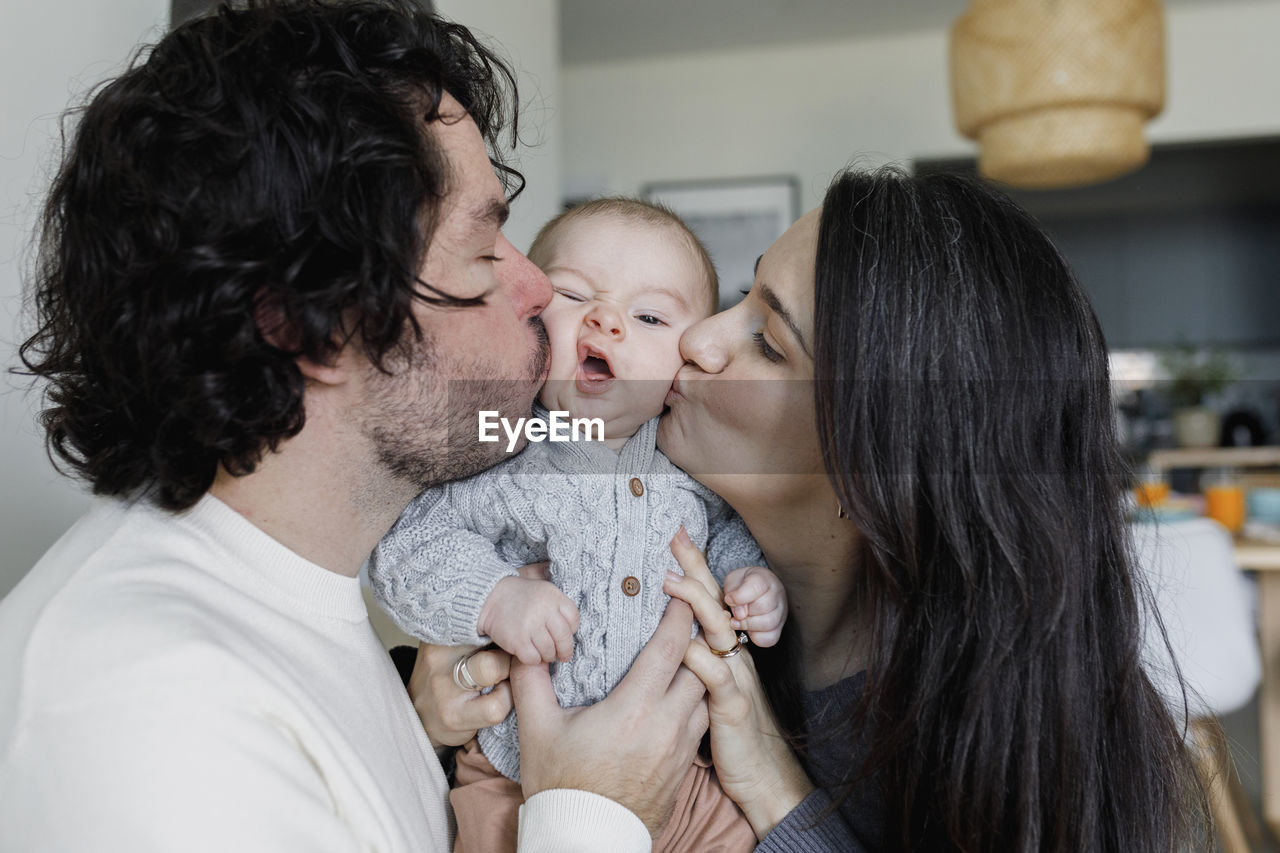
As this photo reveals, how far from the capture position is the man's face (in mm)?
989

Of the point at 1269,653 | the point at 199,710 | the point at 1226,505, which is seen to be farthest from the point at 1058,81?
the point at 199,710

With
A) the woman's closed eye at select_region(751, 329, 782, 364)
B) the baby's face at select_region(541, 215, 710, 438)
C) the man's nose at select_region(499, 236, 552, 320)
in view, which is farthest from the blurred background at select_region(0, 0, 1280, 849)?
the woman's closed eye at select_region(751, 329, 782, 364)

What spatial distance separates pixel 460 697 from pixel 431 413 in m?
0.34

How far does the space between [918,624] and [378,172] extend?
2.38 ft

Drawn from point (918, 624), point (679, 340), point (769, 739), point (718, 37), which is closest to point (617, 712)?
point (769, 739)

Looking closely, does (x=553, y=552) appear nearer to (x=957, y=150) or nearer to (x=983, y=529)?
(x=983, y=529)

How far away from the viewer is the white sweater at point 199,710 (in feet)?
2.28

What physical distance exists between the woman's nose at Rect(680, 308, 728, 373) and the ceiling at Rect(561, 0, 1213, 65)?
3.80m

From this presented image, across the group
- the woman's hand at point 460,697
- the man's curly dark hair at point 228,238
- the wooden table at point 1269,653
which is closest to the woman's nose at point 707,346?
the man's curly dark hair at point 228,238

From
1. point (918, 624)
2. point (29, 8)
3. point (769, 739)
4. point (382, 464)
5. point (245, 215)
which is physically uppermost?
point (29, 8)

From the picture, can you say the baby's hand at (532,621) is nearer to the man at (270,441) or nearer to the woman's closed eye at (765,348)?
the man at (270,441)

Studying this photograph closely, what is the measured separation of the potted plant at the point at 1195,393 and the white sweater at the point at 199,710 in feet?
17.9

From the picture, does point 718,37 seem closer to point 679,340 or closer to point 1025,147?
point 1025,147

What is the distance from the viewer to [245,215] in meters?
0.88
